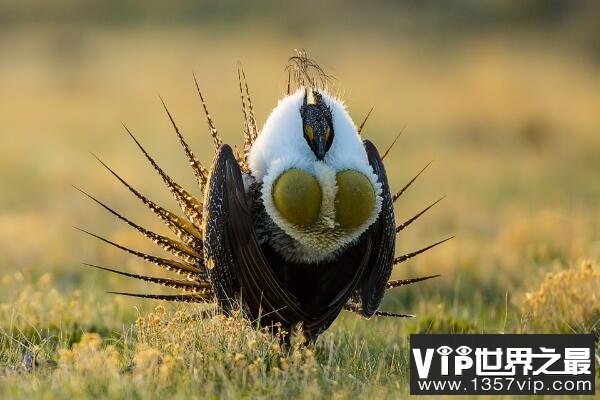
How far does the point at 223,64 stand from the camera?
723 inches

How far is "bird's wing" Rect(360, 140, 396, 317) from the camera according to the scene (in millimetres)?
3836

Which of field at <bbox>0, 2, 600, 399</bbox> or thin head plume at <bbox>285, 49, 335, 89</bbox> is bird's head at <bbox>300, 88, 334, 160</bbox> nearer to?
thin head plume at <bbox>285, 49, 335, 89</bbox>

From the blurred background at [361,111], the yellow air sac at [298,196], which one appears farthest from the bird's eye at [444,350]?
the blurred background at [361,111]

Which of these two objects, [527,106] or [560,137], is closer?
[560,137]

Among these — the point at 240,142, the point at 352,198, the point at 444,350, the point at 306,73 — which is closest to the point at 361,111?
the point at 240,142

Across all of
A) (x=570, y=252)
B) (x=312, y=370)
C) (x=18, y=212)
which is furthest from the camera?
(x=18, y=212)

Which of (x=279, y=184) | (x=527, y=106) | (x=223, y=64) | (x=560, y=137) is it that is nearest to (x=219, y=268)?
(x=279, y=184)

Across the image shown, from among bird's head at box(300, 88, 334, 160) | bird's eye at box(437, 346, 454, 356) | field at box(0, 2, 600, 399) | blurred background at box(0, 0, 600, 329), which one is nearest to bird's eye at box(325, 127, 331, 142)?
bird's head at box(300, 88, 334, 160)

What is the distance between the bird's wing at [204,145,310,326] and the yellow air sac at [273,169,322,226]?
135mm

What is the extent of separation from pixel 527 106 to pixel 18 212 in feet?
26.9

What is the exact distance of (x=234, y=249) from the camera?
3666mm

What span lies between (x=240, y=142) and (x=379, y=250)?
27.1 ft

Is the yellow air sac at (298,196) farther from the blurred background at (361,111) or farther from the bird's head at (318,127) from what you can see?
the blurred background at (361,111)

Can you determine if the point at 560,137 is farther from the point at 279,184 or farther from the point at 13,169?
the point at 279,184
